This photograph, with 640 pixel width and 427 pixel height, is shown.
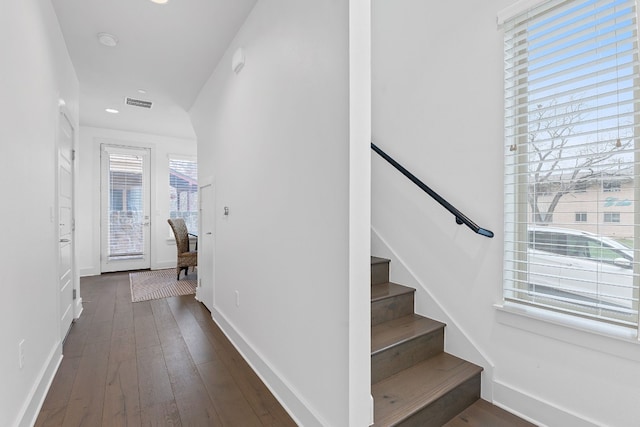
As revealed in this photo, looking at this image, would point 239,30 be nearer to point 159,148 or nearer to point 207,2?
point 207,2

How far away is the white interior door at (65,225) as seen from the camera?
271 cm

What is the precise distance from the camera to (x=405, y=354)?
1.87 meters

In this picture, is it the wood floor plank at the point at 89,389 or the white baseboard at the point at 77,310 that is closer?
the wood floor plank at the point at 89,389

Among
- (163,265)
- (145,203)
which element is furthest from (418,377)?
(145,203)

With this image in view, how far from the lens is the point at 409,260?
2.36 meters

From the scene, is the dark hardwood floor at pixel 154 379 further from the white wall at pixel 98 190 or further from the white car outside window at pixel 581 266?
the white wall at pixel 98 190

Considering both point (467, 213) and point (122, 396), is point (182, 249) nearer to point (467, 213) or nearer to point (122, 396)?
point (122, 396)

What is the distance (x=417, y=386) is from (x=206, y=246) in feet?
Result: 9.54

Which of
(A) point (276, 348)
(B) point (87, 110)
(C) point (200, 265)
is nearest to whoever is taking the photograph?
(A) point (276, 348)

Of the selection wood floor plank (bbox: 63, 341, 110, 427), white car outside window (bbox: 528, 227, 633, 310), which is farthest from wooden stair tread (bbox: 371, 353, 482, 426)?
wood floor plank (bbox: 63, 341, 110, 427)

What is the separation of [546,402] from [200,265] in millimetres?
3713

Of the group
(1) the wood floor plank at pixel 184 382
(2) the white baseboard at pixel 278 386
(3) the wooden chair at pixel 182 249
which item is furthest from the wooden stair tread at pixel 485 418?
(3) the wooden chair at pixel 182 249

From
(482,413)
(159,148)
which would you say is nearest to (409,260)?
(482,413)

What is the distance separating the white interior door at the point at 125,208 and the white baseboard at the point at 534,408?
20.5ft
